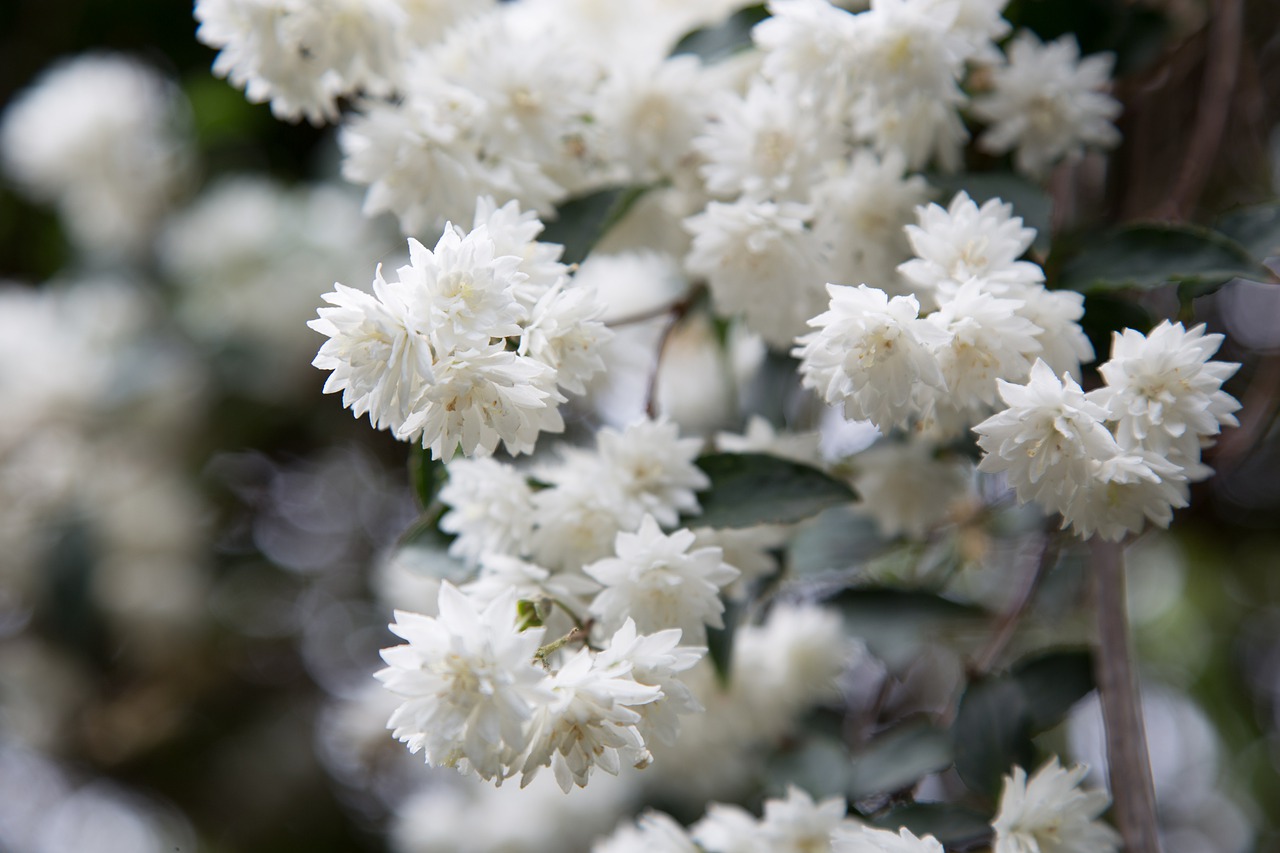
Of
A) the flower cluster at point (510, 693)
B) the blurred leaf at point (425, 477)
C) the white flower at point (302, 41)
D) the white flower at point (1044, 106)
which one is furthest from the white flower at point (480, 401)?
the white flower at point (1044, 106)

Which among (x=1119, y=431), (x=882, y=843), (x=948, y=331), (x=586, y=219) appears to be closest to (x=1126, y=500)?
(x=1119, y=431)

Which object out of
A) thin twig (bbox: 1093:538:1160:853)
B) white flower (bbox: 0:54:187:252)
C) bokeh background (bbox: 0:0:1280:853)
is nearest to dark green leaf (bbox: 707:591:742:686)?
thin twig (bbox: 1093:538:1160:853)

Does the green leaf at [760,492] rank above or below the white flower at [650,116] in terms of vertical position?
below

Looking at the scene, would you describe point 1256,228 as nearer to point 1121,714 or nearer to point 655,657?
point 1121,714

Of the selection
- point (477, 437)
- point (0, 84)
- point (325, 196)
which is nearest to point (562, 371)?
point (477, 437)

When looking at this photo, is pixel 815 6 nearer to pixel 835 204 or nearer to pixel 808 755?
pixel 835 204

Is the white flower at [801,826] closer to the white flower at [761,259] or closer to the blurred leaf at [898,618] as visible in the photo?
the blurred leaf at [898,618]
